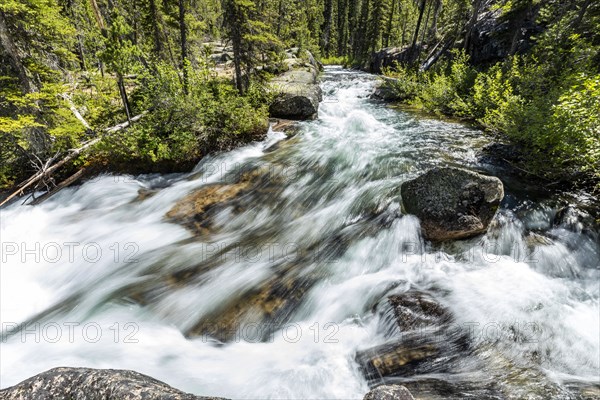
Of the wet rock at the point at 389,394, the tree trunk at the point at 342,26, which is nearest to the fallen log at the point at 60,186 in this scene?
the wet rock at the point at 389,394

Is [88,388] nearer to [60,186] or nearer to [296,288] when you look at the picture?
[296,288]

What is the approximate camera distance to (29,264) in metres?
7.38

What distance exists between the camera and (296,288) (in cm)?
566

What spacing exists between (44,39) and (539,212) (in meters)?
16.5

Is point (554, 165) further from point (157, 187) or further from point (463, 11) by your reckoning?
point (463, 11)

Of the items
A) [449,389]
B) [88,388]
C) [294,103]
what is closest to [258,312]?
[449,389]

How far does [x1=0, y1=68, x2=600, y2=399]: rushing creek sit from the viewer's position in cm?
409

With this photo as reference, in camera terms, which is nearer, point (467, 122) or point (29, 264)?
point (29, 264)

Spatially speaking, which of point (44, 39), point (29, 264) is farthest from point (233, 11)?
point (29, 264)

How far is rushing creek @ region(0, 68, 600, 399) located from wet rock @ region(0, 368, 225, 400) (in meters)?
2.31

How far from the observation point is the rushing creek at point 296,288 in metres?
4.09

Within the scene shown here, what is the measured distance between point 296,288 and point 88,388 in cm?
381

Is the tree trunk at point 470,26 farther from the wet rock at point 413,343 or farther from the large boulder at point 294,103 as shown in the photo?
the wet rock at point 413,343

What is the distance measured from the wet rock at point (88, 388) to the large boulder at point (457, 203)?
5127mm
